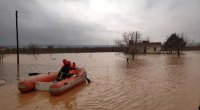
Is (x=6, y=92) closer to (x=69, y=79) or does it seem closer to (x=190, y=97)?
(x=69, y=79)

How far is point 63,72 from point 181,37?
186 feet

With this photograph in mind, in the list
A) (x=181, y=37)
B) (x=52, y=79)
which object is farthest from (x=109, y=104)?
(x=181, y=37)

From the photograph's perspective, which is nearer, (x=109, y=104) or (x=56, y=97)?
(x=109, y=104)

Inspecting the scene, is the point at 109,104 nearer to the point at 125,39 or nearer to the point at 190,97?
the point at 190,97

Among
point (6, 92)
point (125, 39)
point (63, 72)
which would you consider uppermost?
point (125, 39)

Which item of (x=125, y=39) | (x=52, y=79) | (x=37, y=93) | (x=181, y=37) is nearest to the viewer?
(x=37, y=93)

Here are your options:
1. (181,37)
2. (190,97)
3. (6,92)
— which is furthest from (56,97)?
(181,37)

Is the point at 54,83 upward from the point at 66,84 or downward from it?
upward

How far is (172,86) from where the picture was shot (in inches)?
539

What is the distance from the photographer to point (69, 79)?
13156 mm

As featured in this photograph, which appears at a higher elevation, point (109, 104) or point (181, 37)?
point (181, 37)

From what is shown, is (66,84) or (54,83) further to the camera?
(66,84)

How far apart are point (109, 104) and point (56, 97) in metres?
3.08

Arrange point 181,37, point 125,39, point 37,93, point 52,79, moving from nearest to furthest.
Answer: point 37,93, point 52,79, point 125,39, point 181,37
